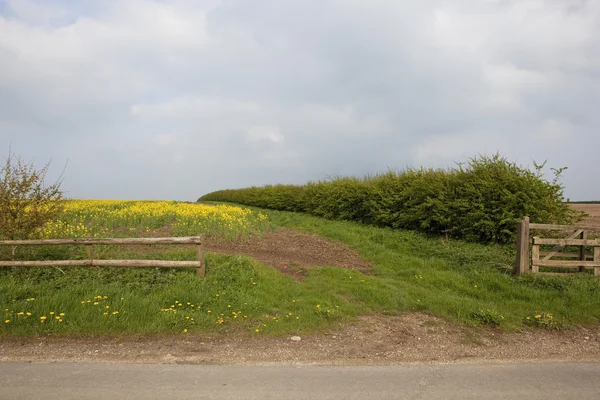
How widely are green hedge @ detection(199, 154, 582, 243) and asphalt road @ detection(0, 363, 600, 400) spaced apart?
28.4 ft

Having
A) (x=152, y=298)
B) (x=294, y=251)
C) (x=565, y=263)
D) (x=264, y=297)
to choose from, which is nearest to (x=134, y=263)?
(x=152, y=298)

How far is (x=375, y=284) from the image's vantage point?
8375mm

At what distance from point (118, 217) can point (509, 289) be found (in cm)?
1466

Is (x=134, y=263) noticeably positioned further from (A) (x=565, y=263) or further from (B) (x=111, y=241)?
(A) (x=565, y=263)

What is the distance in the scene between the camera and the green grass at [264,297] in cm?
582

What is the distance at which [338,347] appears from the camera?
5223 millimetres

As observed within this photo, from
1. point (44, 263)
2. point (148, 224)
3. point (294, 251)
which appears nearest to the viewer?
point (44, 263)

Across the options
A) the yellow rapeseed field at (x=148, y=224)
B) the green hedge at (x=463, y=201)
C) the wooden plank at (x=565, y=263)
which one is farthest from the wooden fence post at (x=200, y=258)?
the green hedge at (x=463, y=201)

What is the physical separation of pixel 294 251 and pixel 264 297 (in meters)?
5.53

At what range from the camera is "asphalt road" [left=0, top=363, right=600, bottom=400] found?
367 centimetres

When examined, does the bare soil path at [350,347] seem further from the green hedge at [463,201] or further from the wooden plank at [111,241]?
the green hedge at [463,201]

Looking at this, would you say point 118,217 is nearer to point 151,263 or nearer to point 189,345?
point 151,263

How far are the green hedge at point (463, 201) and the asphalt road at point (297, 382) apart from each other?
865 centimetres

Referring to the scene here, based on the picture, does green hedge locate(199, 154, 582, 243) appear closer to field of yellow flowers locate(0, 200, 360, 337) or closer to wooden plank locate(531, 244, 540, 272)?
wooden plank locate(531, 244, 540, 272)
